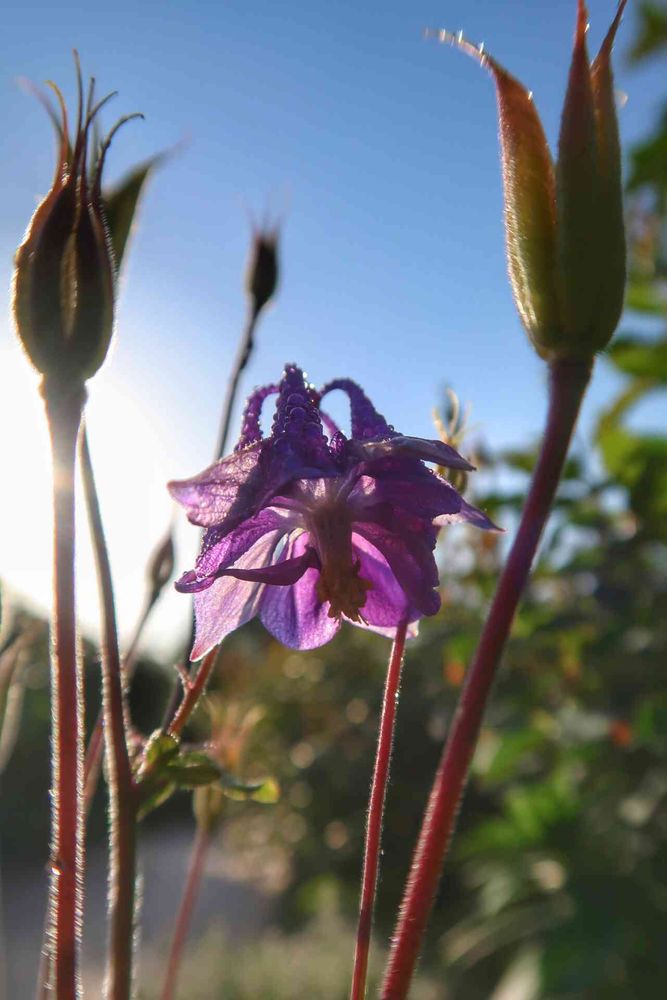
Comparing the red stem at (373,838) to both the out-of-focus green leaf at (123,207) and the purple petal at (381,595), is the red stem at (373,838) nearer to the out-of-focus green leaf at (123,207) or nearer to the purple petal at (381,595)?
the purple petal at (381,595)

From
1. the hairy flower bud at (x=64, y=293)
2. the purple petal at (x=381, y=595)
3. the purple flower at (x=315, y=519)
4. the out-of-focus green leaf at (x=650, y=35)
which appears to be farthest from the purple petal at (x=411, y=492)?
the out-of-focus green leaf at (x=650, y=35)

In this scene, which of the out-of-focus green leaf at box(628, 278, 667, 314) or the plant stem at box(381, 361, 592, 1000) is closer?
the plant stem at box(381, 361, 592, 1000)

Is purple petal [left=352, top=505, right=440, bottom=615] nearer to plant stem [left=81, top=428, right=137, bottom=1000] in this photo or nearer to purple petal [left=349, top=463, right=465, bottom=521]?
purple petal [left=349, top=463, right=465, bottom=521]

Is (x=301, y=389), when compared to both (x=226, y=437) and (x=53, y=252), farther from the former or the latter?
(x=53, y=252)

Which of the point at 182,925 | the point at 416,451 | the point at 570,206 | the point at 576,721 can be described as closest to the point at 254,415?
the point at 416,451

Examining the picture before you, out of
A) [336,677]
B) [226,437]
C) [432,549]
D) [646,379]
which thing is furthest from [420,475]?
[336,677]

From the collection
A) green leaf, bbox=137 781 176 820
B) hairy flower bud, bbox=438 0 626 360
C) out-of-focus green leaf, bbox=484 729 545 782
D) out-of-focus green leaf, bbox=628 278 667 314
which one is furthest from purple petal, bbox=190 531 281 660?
out-of-focus green leaf, bbox=628 278 667 314

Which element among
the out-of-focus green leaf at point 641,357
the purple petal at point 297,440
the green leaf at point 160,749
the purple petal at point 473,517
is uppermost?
the out-of-focus green leaf at point 641,357
